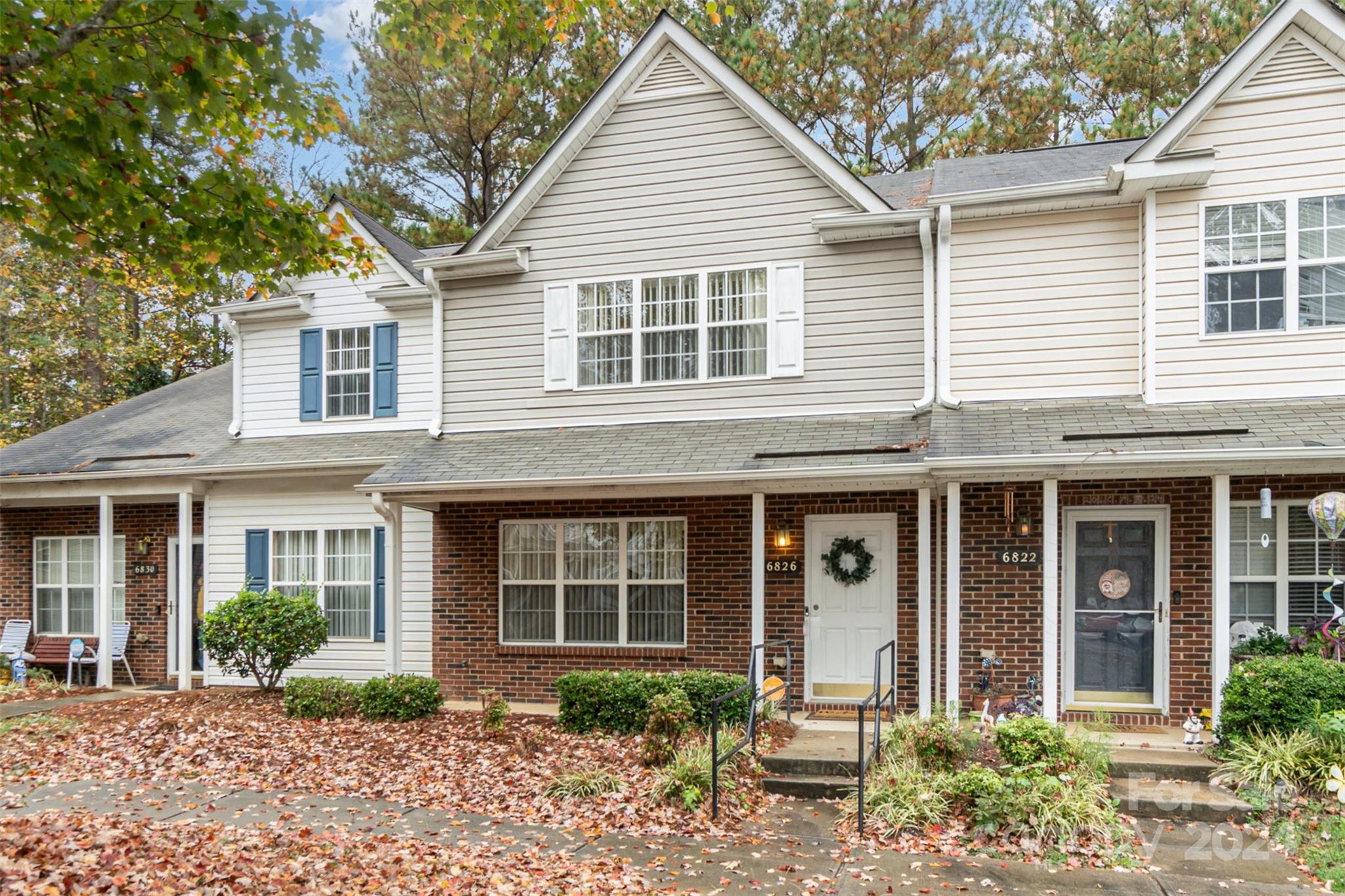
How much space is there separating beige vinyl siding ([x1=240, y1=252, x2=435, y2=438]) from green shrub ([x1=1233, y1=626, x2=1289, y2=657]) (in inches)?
366

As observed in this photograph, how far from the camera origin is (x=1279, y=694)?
24.2ft

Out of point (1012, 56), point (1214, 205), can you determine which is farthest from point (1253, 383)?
point (1012, 56)

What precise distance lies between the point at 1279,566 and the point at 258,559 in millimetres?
11860

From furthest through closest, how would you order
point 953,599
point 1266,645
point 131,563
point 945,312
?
point 131,563
point 945,312
point 1266,645
point 953,599

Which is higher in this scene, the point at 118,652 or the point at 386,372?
the point at 386,372

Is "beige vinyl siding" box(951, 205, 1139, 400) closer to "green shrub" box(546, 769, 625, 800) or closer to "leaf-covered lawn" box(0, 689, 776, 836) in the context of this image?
"leaf-covered lawn" box(0, 689, 776, 836)

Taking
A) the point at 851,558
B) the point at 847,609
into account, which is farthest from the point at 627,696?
the point at 851,558

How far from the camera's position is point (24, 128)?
19.3 feet

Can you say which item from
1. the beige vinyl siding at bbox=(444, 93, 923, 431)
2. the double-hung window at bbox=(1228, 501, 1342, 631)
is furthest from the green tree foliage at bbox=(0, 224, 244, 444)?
the double-hung window at bbox=(1228, 501, 1342, 631)

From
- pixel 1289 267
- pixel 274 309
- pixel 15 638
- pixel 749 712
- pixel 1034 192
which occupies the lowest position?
pixel 15 638

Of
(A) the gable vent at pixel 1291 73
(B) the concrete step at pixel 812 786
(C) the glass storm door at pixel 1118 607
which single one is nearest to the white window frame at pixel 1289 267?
(A) the gable vent at pixel 1291 73

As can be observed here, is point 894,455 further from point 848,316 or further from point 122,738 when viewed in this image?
point 122,738

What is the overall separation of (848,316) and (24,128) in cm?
744

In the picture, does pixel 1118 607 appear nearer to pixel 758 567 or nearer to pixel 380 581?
pixel 758 567
